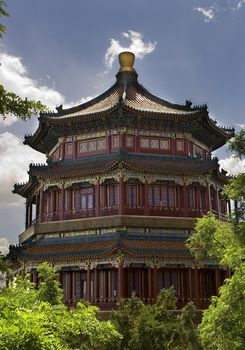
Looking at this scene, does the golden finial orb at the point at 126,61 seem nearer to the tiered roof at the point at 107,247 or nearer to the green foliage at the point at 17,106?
the tiered roof at the point at 107,247

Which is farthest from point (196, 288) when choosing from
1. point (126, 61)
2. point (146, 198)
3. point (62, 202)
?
point (126, 61)

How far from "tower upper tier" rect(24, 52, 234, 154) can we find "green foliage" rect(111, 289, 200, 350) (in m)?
14.4

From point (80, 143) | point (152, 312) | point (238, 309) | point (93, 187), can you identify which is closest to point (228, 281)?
point (238, 309)

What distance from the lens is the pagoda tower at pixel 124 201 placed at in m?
25.7

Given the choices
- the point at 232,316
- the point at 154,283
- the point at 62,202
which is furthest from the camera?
the point at 62,202

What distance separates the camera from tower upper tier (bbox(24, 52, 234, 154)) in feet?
94.4

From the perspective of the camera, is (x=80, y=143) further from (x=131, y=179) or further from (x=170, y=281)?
(x=170, y=281)

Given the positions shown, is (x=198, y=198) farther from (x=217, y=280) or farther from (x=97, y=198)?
(x=97, y=198)

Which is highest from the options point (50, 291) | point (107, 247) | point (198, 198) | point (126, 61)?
point (126, 61)

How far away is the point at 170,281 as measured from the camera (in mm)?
26984

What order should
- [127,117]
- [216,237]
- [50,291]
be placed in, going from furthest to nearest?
[127,117] < [50,291] < [216,237]

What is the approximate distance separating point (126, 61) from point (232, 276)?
2516cm

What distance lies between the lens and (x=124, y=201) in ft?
88.9

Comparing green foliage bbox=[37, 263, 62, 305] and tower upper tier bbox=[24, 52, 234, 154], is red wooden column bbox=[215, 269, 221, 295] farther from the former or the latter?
green foliage bbox=[37, 263, 62, 305]
